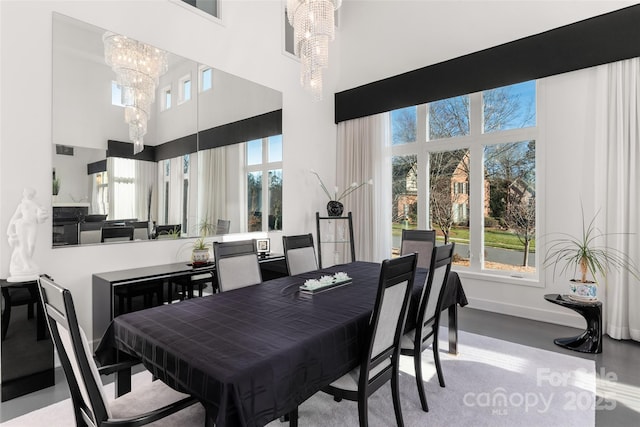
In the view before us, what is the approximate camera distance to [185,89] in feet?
12.6

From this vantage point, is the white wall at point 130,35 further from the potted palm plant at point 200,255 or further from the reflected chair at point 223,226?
the reflected chair at point 223,226

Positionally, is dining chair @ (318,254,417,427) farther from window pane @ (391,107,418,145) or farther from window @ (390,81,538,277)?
window pane @ (391,107,418,145)

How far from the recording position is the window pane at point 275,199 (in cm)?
493

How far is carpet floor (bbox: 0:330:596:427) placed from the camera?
2182 millimetres

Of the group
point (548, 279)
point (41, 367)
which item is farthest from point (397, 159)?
point (41, 367)

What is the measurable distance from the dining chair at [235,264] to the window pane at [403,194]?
3199mm

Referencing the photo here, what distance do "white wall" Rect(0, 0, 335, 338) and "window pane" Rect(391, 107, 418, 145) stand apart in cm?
150

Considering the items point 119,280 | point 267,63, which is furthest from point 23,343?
point 267,63

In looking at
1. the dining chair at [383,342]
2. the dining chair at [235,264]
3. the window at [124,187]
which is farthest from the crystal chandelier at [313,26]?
the dining chair at [383,342]

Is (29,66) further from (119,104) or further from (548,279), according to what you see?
(548,279)

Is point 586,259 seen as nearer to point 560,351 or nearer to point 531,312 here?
point 560,351

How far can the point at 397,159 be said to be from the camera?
567cm

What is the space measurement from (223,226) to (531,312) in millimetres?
4005

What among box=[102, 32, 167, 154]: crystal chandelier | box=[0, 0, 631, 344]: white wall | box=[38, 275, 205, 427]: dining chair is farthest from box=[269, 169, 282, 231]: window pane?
box=[38, 275, 205, 427]: dining chair
